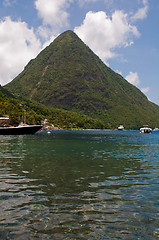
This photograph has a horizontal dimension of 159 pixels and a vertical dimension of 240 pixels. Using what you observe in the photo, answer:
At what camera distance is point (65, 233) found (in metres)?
6.89

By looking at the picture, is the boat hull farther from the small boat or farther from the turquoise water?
the turquoise water

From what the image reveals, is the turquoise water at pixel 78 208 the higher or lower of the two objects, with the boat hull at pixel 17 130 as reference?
lower

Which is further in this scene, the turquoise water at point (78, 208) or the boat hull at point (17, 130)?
the boat hull at point (17, 130)

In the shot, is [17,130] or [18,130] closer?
[17,130]

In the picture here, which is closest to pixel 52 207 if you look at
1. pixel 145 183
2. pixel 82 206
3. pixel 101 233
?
pixel 82 206

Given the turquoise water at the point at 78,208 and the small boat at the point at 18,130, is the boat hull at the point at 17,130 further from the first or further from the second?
the turquoise water at the point at 78,208

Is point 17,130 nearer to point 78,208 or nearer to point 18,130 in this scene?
point 18,130

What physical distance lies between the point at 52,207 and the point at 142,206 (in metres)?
4.31

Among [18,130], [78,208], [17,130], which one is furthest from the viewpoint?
[18,130]

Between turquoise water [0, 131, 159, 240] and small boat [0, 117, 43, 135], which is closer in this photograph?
turquoise water [0, 131, 159, 240]

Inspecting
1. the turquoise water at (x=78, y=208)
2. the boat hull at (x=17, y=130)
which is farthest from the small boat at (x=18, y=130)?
the turquoise water at (x=78, y=208)

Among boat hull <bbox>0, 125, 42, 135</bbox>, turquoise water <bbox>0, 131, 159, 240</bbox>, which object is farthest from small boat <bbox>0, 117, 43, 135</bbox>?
turquoise water <bbox>0, 131, 159, 240</bbox>

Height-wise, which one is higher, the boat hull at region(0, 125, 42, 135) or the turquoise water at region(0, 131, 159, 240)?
the boat hull at region(0, 125, 42, 135)

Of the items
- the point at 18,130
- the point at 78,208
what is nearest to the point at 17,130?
the point at 18,130
